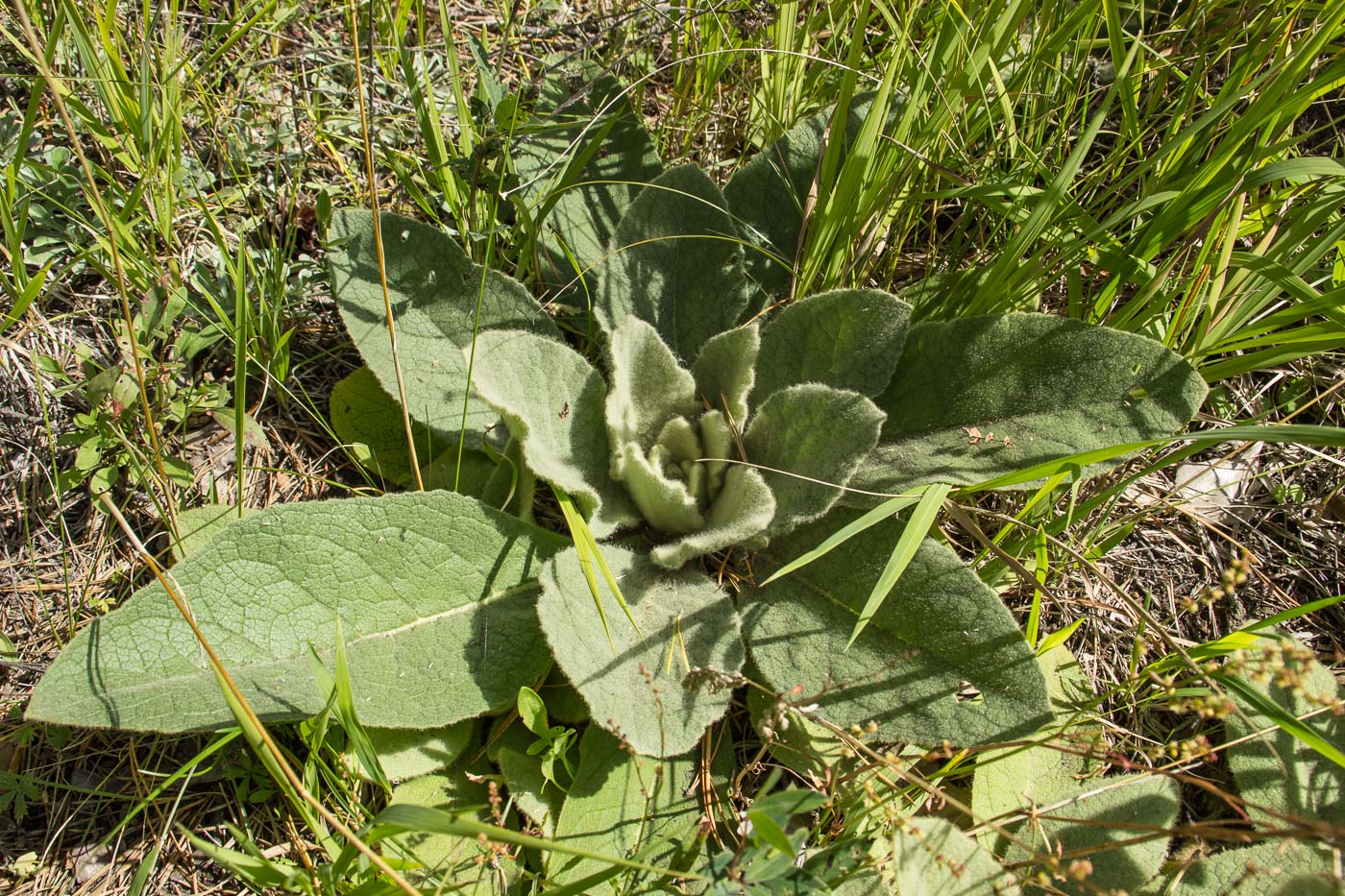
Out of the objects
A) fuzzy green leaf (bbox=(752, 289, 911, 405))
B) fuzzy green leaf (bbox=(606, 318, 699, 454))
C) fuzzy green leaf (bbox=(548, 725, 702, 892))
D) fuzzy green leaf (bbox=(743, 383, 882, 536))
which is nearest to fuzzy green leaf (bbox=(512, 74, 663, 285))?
fuzzy green leaf (bbox=(606, 318, 699, 454))

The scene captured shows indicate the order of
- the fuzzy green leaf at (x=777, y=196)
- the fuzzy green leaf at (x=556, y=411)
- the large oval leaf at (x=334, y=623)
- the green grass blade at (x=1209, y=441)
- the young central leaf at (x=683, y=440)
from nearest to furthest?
the green grass blade at (x=1209, y=441) → the large oval leaf at (x=334, y=623) → the fuzzy green leaf at (x=556, y=411) → the young central leaf at (x=683, y=440) → the fuzzy green leaf at (x=777, y=196)

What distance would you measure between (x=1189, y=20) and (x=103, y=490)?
122 inches

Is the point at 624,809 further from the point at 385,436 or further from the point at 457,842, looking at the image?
the point at 385,436

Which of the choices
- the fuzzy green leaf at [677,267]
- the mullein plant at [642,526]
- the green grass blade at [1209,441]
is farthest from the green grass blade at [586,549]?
the green grass blade at [1209,441]

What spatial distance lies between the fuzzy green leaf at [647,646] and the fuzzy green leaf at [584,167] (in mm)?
881

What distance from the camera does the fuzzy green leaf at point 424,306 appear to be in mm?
2316

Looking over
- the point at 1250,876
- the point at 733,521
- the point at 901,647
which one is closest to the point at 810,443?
the point at 733,521

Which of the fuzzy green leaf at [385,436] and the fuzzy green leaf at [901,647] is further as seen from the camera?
the fuzzy green leaf at [385,436]

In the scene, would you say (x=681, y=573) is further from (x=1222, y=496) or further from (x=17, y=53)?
(x=17, y=53)

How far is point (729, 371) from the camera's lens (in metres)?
2.27

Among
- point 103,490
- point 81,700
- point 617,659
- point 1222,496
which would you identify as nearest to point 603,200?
point 617,659

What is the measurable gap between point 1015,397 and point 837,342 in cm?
42

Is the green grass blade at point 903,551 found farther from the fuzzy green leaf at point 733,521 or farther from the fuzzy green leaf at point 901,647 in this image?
the fuzzy green leaf at point 733,521

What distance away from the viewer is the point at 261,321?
2.36m
